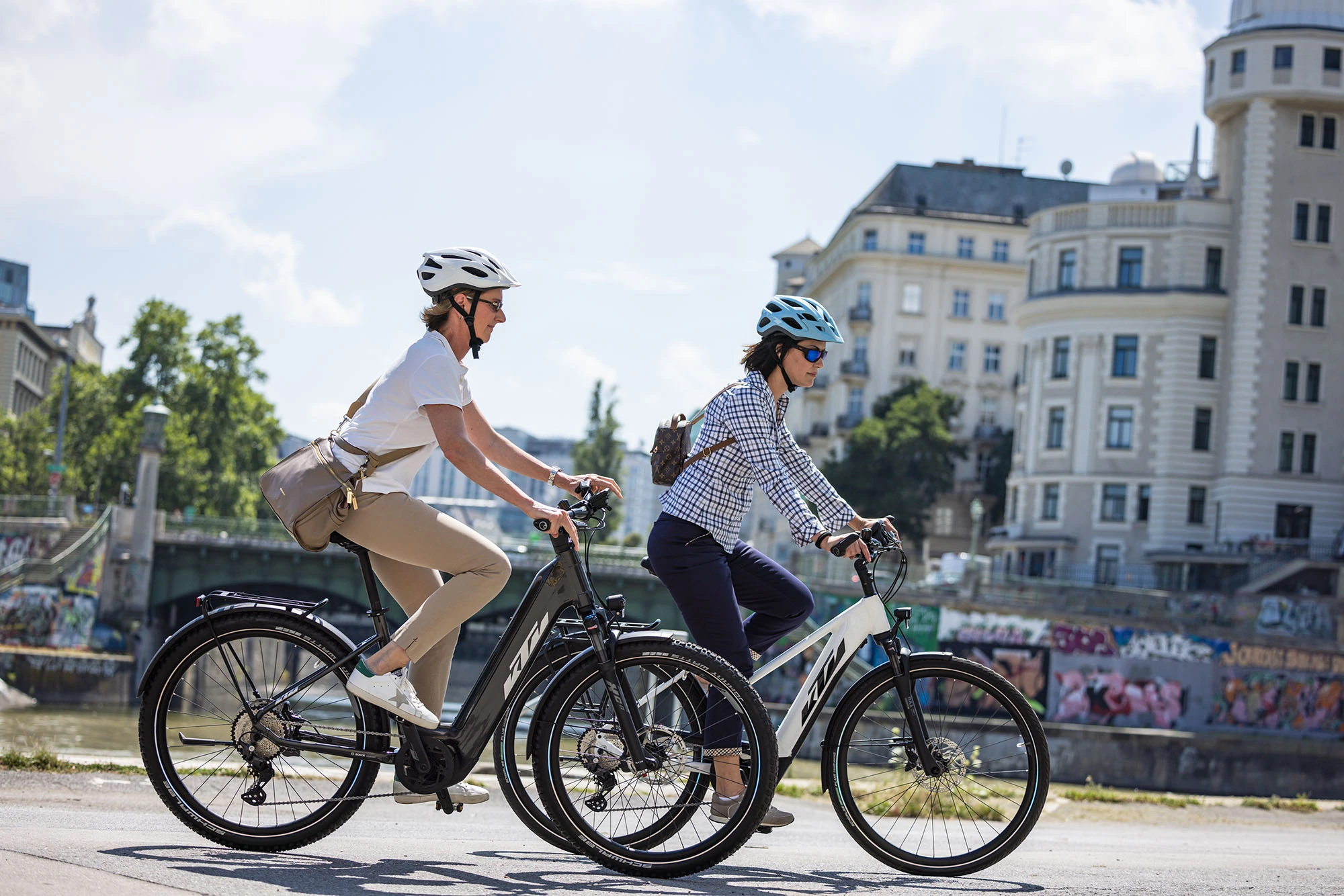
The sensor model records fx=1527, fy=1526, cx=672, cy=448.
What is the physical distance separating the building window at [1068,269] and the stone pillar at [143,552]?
30836 mm

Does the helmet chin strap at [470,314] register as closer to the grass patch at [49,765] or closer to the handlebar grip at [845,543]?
the handlebar grip at [845,543]

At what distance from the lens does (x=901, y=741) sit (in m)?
5.06

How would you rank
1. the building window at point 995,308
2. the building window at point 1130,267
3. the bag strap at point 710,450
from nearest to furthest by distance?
1. the bag strap at point 710,450
2. the building window at point 1130,267
3. the building window at point 995,308

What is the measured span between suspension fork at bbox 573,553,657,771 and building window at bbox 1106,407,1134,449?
50739 mm

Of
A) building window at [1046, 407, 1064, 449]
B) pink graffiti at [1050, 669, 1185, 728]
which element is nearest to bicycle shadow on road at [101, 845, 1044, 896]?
pink graffiti at [1050, 669, 1185, 728]

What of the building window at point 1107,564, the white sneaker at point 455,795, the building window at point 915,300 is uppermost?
the building window at point 915,300

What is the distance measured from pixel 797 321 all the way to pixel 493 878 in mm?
2177

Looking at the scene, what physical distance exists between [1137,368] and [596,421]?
1449 inches

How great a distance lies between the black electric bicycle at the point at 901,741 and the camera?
488 cm

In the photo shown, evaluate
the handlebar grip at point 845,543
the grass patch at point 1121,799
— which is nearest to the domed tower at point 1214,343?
the grass patch at point 1121,799

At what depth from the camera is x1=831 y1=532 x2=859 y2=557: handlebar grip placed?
496cm

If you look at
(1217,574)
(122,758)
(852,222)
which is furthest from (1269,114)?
(122,758)

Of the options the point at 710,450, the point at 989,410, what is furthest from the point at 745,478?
the point at 989,410

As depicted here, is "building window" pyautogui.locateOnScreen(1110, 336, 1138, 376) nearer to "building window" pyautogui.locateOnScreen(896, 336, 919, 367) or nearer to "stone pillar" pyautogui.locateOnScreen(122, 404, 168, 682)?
"building window" pyautogui.locateOnScreen(896, 336, 919, 367)
